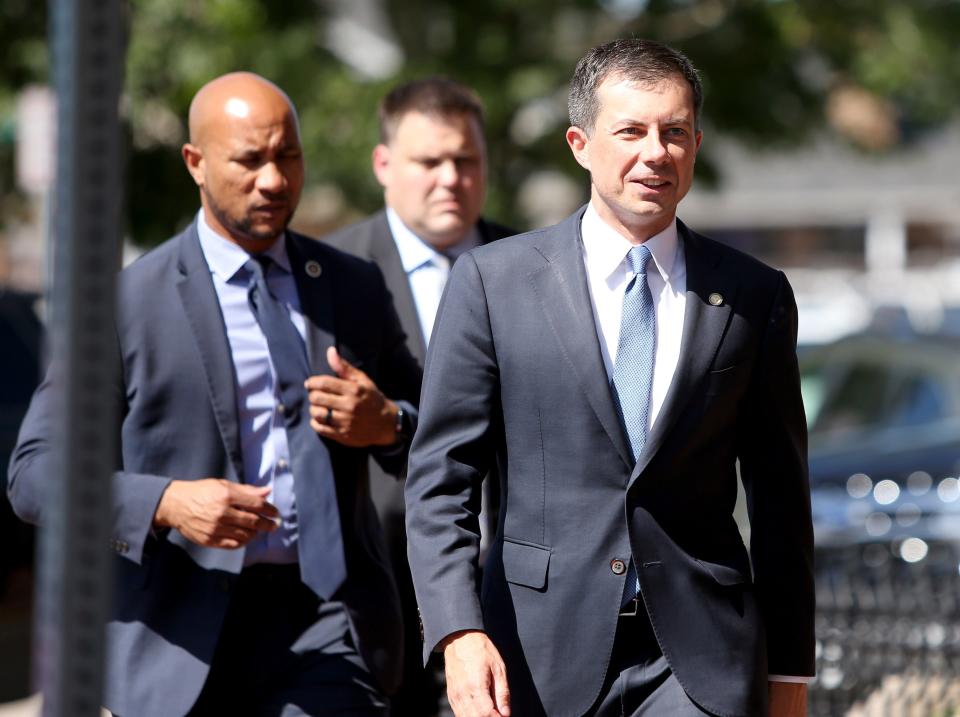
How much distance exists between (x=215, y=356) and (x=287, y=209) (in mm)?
406

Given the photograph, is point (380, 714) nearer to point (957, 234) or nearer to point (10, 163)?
point (10, 163)

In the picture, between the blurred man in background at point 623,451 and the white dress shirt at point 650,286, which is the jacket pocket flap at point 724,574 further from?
the white dress shirt at point 650,286

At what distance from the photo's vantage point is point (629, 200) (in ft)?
9.98

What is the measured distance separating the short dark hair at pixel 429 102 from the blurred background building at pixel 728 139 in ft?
4.34

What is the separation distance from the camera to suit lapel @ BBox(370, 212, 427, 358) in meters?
4.45

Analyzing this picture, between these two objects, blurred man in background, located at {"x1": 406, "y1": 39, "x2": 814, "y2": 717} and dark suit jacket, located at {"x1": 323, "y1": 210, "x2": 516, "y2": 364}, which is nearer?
blurred man in background, located at {"x1": 406, "y1": 39, "x2": 814, "y2": 717}

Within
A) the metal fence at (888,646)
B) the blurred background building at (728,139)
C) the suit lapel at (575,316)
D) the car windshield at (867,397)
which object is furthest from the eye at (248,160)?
the car windshield at (867,397)

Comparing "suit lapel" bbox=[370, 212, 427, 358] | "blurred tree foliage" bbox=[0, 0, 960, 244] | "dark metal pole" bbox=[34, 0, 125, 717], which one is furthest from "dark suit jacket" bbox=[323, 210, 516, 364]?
"blurred tree foliage" bbox=[0, 0, 960, 244]

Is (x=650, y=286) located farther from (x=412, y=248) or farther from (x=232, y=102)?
(x=412, y=248)

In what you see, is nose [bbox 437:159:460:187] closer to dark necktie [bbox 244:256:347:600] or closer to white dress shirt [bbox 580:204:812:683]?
dark necktie [bbox 244:256:347:600]

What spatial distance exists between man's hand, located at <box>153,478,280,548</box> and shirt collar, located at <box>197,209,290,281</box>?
21.6 inches

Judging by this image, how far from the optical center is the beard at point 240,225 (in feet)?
11.9

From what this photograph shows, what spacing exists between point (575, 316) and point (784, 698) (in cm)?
90

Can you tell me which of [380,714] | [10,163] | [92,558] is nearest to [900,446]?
[380,714]
